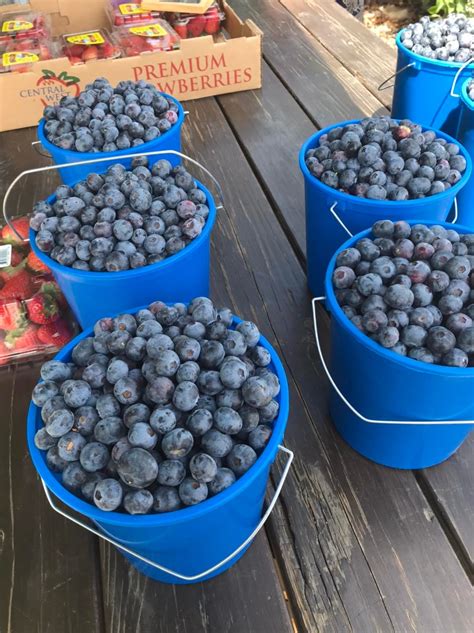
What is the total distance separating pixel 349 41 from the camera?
2598mm

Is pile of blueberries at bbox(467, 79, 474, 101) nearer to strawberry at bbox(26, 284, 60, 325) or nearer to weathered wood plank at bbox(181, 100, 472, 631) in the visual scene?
weathered wood plank at bbox(181, 100, 472, 631)

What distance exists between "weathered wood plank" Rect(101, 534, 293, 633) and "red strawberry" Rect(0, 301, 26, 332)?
60 cm

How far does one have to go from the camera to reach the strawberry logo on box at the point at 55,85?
2139 millimetres

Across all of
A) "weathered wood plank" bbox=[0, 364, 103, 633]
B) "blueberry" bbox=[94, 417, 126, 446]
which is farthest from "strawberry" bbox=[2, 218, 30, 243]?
"blueberry" bbox=[94, 417, 126, 446]

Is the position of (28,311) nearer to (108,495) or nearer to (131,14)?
(108,495)

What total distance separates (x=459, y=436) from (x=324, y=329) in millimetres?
433

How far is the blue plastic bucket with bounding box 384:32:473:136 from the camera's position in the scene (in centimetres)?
168

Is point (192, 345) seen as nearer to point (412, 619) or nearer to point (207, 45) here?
point (412, 619)

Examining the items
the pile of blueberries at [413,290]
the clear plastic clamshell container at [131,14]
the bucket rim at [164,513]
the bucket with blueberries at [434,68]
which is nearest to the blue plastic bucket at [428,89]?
the bucket with blueberries at [434,68]

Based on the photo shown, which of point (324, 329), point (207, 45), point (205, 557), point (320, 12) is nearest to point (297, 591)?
point (205, 557)

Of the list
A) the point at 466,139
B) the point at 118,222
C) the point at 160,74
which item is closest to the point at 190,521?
the point at 118,222

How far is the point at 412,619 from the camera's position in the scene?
0.84 metres

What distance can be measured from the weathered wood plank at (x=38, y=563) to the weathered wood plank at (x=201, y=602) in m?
0.04

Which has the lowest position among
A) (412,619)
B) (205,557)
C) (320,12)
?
(412,619)
